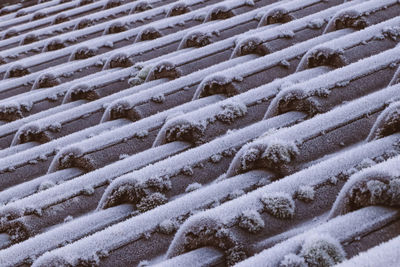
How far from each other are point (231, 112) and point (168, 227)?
719 millimetres

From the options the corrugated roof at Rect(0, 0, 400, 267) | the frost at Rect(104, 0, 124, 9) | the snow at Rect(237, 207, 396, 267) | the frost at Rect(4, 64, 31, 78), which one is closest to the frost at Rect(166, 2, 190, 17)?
the corrugated roof at Rect(0, 0, 400, 267)

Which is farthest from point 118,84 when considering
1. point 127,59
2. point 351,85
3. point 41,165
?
point 351,85

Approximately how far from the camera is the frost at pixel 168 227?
1.68m

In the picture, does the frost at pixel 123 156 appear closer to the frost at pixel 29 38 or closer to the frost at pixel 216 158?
the frost at pixel 216 158

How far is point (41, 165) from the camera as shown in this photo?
2.40 metres

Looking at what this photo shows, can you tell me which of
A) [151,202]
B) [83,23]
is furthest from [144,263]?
[83,23]

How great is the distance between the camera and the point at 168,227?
1.68 m

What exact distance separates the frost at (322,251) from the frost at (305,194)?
309mm

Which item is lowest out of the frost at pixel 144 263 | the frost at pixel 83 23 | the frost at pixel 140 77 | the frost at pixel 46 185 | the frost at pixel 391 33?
the frost at pixel 144 263

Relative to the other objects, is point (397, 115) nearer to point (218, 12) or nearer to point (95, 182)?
point (95, 182)

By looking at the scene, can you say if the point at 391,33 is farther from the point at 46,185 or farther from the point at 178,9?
the point at 178,9

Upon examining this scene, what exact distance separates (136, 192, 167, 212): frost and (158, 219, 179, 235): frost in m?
0.19

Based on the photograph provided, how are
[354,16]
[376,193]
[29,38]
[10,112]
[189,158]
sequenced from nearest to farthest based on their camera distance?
[376,193]
[189,158]
[354,16]
[10,112]
[29,38]

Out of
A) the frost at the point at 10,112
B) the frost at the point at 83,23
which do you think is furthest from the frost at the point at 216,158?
the frost at the point at 83,23
